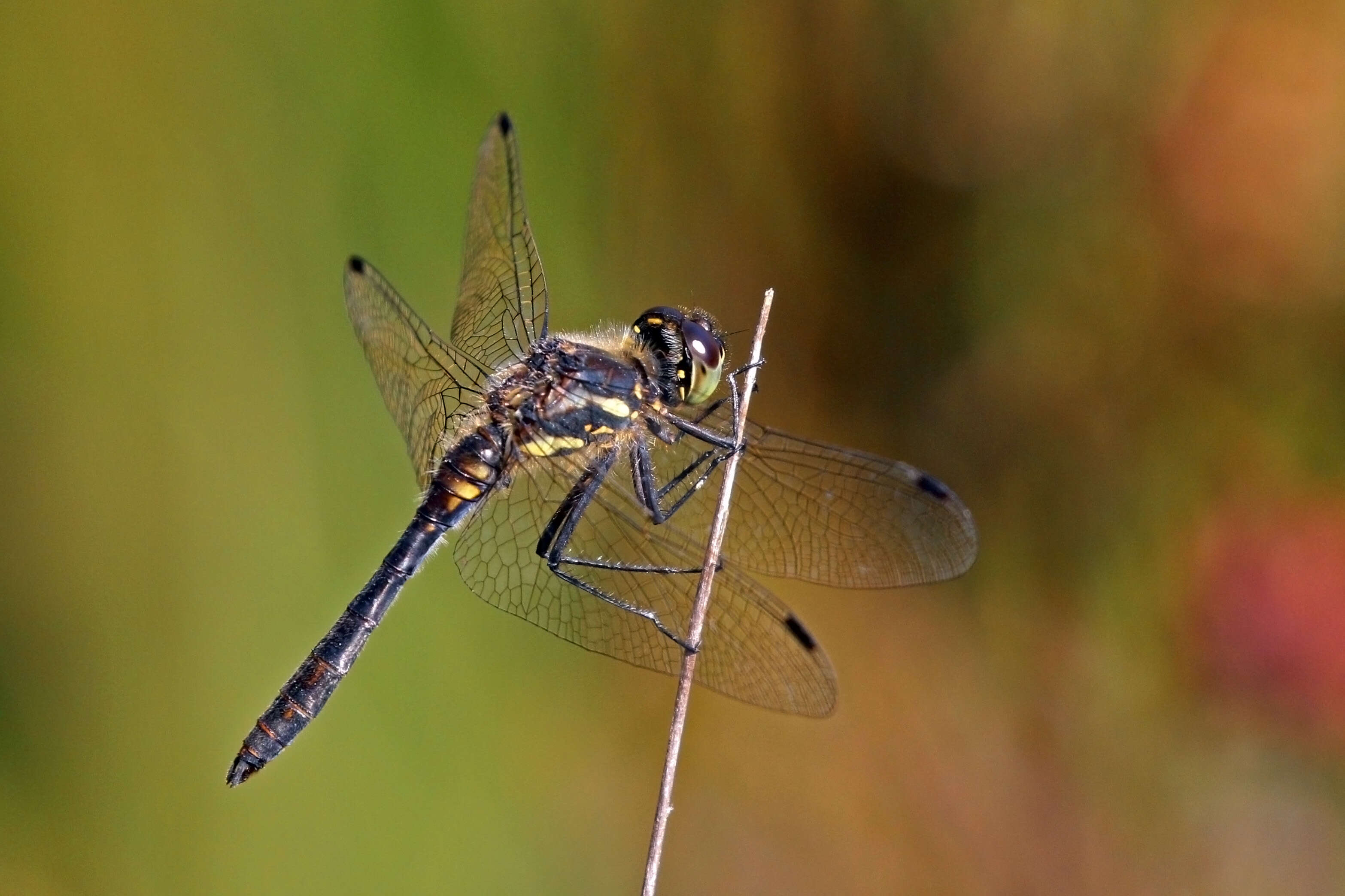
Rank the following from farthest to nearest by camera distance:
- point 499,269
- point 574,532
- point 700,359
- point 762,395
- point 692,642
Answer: point 762,395, point 499,269, point 574,532, point 700,359, point 692,642

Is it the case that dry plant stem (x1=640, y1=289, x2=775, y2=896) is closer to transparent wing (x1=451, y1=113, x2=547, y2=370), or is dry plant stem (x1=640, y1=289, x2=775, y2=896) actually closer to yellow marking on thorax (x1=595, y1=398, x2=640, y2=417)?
yellow marking on thorax (x1=595, y1=398, x2=640, y2=417)

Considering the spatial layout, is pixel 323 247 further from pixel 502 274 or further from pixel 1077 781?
pixel 1077 781

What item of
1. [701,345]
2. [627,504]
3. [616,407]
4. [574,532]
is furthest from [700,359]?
[574,532]

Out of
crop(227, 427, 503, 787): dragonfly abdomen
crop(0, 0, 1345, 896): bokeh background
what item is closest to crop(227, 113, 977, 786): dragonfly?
crop(227, 427, 503, 787): dragonfly abdomen

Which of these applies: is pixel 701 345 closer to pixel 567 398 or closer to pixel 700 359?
pixel 700 359

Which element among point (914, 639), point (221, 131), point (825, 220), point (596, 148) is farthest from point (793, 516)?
point (221, 131)

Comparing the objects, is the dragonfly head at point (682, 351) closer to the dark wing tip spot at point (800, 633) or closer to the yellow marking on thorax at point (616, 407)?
the yellow marking on thorax at point (616, 407)
